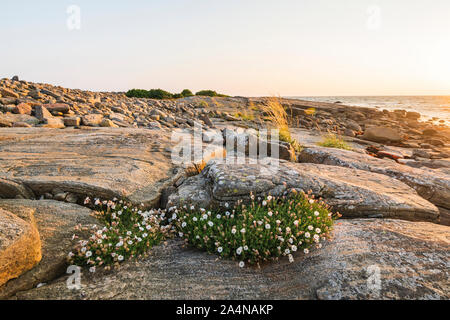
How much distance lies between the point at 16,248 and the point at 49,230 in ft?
2.86

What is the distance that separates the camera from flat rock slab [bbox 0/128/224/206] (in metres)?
4.38

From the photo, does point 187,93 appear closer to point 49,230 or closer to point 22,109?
point 22,109

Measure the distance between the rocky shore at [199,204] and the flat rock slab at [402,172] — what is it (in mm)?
29

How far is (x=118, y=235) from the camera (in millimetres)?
3775

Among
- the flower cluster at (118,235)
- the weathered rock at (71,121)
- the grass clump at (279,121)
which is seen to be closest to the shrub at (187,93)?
the grass clump at (279,121)

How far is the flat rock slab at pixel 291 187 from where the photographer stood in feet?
14.3

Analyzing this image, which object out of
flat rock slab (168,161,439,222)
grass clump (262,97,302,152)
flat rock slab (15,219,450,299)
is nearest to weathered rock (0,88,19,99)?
grass clump (262,97,302,152)

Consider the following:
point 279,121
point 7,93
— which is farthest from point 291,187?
point 7,93

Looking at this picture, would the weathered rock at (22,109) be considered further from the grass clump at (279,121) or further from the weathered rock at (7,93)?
the grass clump at (279,121)

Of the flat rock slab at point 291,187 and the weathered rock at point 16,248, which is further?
the flat rock slab at point 291,187

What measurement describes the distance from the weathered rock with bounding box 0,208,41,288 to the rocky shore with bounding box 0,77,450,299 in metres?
0.01

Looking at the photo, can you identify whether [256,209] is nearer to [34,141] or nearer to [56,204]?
[56,204]

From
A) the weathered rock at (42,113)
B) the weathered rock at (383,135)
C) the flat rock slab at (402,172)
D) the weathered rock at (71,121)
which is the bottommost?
the flat rock slab at (402,172)
